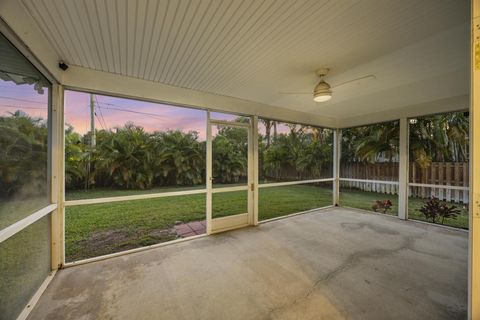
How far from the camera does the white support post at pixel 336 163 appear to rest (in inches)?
226

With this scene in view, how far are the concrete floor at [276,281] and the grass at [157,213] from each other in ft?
2.28

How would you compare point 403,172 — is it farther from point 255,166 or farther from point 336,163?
point 255,166

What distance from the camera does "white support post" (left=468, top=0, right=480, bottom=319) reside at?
105 cm

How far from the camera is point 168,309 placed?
1.78 meters

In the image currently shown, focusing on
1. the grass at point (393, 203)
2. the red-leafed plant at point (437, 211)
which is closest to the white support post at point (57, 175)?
the grass at point (393, 203)

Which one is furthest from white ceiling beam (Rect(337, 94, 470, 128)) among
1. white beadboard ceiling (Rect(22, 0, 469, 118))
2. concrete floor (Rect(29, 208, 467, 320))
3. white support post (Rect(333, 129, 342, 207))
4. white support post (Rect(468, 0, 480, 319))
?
white support post (Rect(468, 0, 480, 319))

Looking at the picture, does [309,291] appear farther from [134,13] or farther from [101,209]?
[101,209]

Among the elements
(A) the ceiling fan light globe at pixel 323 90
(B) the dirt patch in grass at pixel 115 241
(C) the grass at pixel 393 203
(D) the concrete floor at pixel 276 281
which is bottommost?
(B) the dirt patch in grass at pixel 115 241

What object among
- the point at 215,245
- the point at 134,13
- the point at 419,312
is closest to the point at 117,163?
the point at 215,245

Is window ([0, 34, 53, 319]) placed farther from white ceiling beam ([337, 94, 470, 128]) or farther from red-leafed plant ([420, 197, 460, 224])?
red-leafed plant ([420, 197, 460, 224])

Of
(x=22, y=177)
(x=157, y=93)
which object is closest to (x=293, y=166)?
(x=157, y=93)

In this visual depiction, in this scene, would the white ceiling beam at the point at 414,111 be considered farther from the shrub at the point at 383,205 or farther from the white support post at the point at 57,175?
the white support post at the point at 57,175

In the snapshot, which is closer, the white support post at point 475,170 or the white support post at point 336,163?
the white support post at point 475,170

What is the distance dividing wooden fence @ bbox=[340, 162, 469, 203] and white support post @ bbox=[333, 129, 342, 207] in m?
0.17
